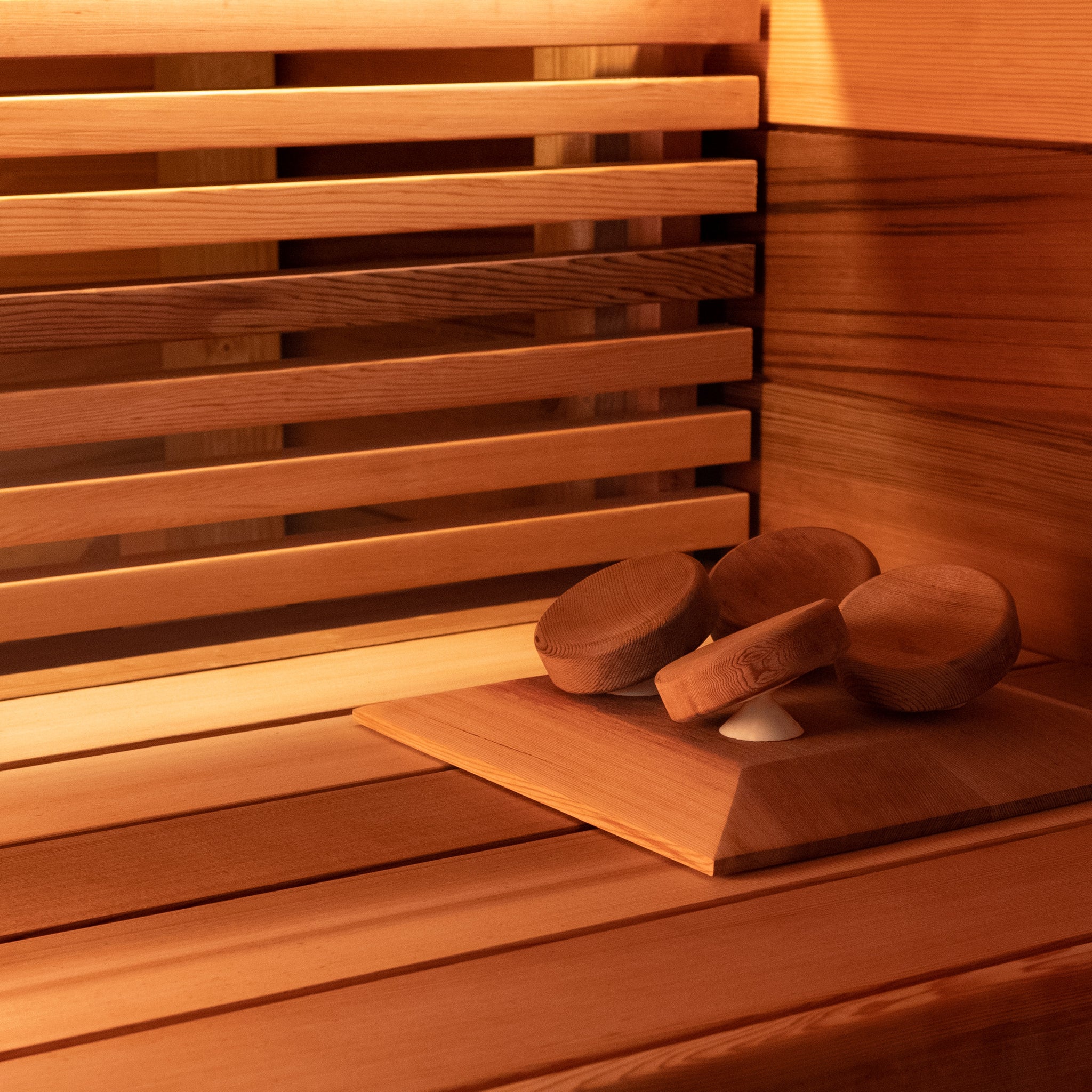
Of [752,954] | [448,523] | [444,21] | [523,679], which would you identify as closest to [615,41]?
[444,21]

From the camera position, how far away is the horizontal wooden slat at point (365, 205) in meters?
1.15

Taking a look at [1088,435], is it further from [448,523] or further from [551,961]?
[551,961]

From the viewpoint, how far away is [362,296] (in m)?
1.27

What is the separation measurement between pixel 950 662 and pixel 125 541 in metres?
1.16

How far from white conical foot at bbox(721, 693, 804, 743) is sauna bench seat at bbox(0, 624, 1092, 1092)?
0.34 ft

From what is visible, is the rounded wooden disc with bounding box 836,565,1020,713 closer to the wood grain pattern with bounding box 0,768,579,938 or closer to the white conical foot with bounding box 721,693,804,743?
the white conical foot with bounding box 721,693,804,743

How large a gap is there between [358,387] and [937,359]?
470 mm

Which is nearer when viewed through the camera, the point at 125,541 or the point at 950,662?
the point at 950,662

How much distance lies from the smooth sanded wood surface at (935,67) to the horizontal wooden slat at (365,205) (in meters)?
0.10

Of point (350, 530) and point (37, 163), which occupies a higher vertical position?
point (37, 163)

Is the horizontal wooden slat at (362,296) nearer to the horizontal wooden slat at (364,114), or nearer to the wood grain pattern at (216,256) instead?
the horizontal wooden slat at (364,114)

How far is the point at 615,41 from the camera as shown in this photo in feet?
4.37

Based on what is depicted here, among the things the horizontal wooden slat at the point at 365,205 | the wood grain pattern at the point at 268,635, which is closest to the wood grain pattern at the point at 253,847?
the wood grain pattern at the point at 268,635

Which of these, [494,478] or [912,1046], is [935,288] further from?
[912,1046]
